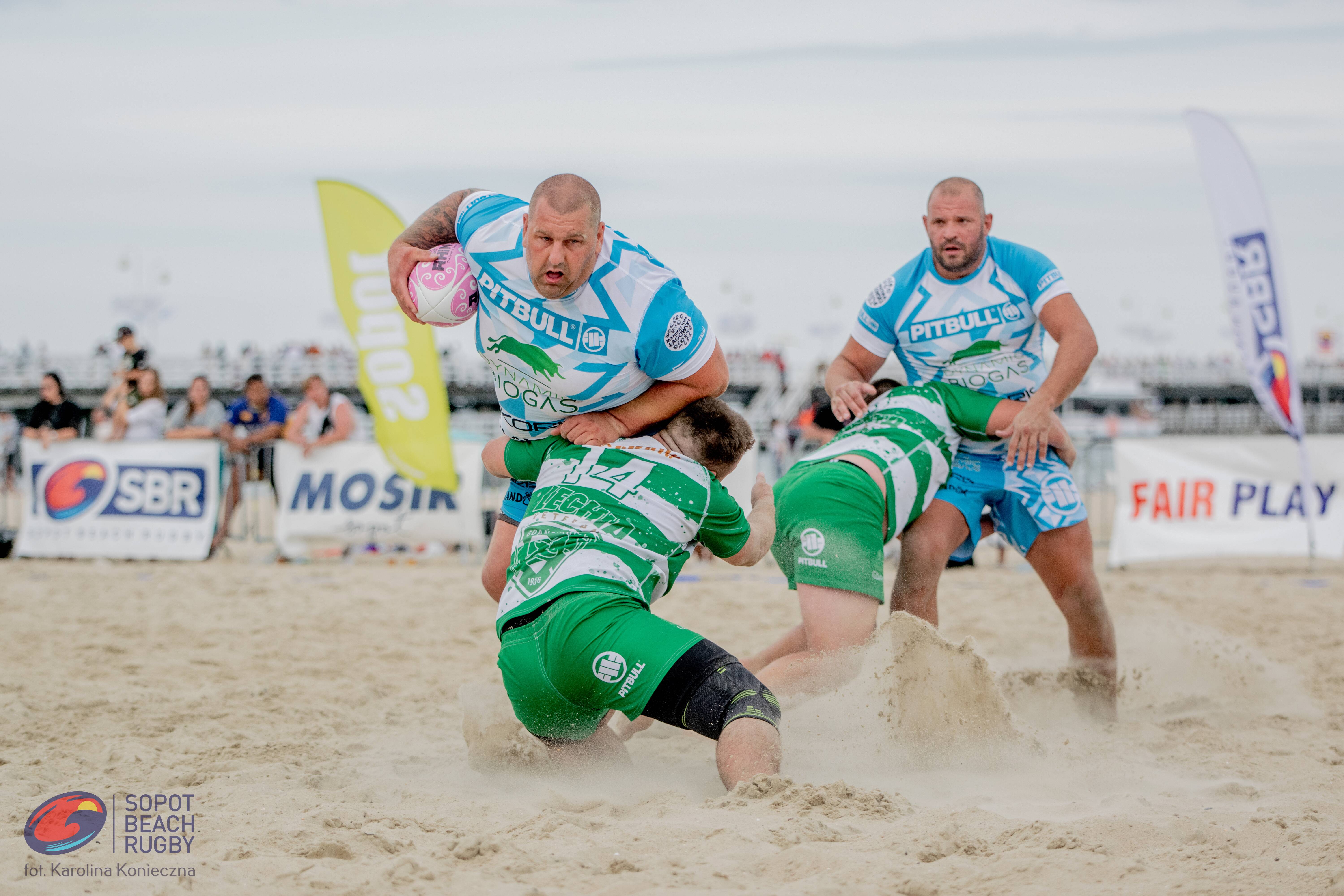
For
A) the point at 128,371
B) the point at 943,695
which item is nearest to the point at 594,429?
the point at 943,695

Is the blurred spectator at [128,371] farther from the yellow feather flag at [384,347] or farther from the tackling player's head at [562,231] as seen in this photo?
the tackling player's head at [562,231]

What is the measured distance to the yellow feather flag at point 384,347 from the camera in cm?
901

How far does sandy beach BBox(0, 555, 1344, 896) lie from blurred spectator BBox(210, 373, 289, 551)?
3473mm

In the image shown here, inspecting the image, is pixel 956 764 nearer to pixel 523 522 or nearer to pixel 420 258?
pixel 523 522

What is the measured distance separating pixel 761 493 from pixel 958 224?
55.7 inches

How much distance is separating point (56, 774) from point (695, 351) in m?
2.29

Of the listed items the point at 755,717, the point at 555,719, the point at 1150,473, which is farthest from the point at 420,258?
the point at 1150,473

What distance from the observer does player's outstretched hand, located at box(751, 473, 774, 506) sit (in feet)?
11.5

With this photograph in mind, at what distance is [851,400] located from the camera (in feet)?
13.7

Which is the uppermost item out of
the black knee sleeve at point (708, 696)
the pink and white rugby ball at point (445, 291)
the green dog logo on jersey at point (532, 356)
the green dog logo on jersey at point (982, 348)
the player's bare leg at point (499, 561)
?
the pink and white rugby ball at point (445, 291)

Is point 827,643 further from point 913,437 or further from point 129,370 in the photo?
point 129,370

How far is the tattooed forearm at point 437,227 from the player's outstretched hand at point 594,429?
2.60 feet

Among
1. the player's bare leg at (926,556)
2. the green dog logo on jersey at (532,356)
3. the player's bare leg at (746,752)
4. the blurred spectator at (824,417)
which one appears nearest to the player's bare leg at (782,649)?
the player's bare leg at (926,556)

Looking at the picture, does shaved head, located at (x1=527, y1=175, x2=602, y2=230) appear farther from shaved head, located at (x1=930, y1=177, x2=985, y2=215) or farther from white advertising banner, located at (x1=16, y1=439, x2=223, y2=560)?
white advertising banner, located at (x1=16, y1=439, x2=223, y2=560)
